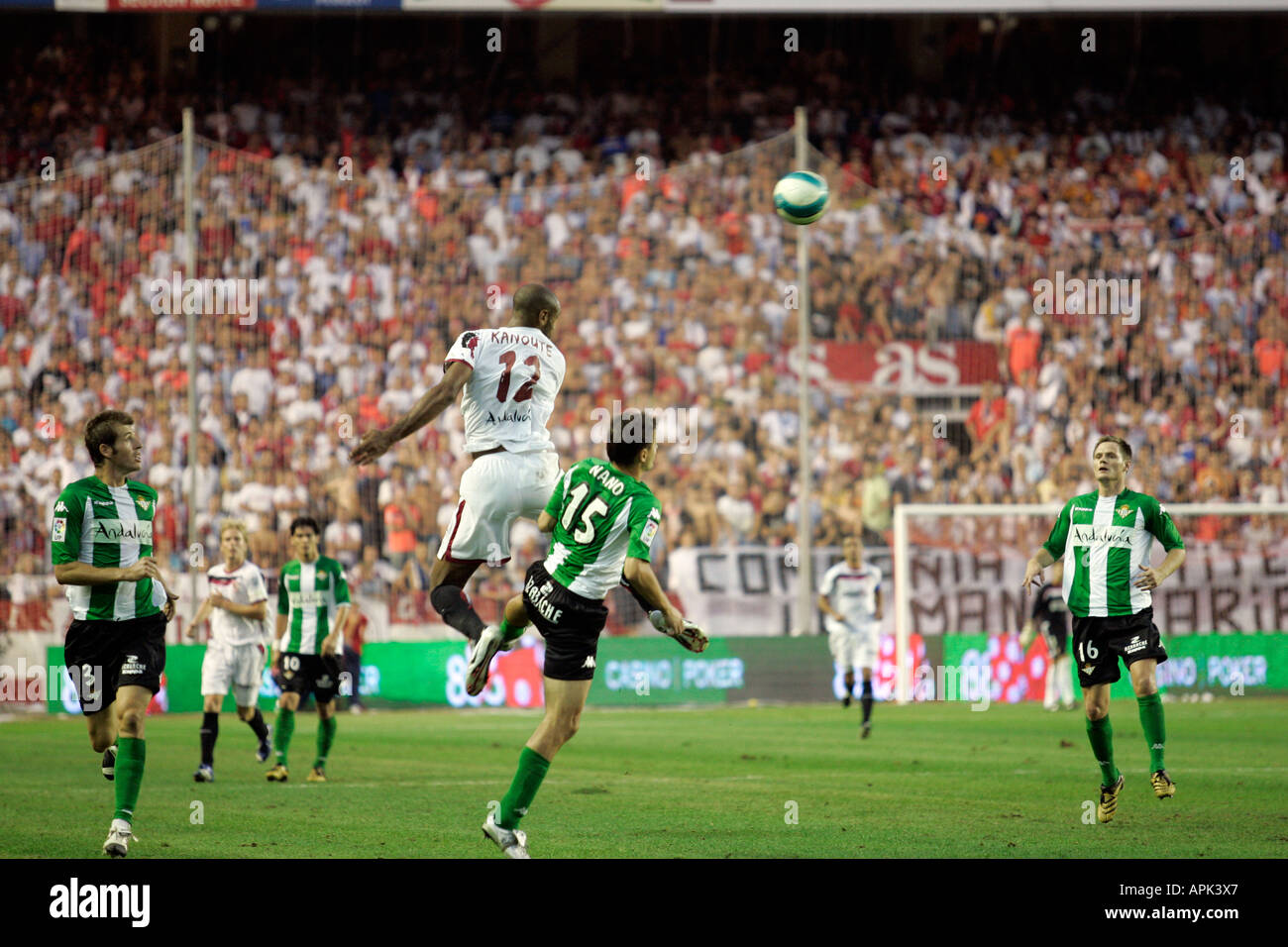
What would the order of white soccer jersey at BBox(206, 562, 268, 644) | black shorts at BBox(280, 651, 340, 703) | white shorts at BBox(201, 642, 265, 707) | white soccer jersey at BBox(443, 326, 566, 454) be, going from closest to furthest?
1. white soccer jersey at BBox(443, 326, 566, 454)
2. black shorts at BBox(280, 651, 340, 703)
3. white shorts at BBox(201, 642, 265, 707)
4. white soccer jersey at BBox(206, 562, 268, 644)

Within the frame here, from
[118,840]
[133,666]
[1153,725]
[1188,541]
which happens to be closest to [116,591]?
[133,666]

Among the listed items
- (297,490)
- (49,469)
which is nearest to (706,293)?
(297,490)

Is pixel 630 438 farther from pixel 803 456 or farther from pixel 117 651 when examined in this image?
pixel 803 456

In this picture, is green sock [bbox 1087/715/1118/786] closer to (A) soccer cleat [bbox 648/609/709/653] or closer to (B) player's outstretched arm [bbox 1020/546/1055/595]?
(B) player's outstretched arm [bbox 1020/546/1055/595]

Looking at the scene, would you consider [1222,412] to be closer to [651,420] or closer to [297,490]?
[297,490]

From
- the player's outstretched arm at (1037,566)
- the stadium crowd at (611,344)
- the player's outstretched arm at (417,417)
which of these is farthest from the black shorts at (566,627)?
the stadium crowd at (611,344)

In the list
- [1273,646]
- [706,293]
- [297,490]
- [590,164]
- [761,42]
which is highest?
[761,42]

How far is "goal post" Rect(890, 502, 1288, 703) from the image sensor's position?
20812mm

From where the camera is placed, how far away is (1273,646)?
20.7 m

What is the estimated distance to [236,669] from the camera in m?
14.1

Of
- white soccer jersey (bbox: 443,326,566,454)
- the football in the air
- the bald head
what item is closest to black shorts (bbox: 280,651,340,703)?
white soccer jersey (bbox: 443,326,566,454)

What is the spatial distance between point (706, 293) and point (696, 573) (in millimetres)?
3814

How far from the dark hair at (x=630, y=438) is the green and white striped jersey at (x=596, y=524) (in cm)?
8

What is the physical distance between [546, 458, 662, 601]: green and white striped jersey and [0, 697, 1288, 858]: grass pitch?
5.42 feet
